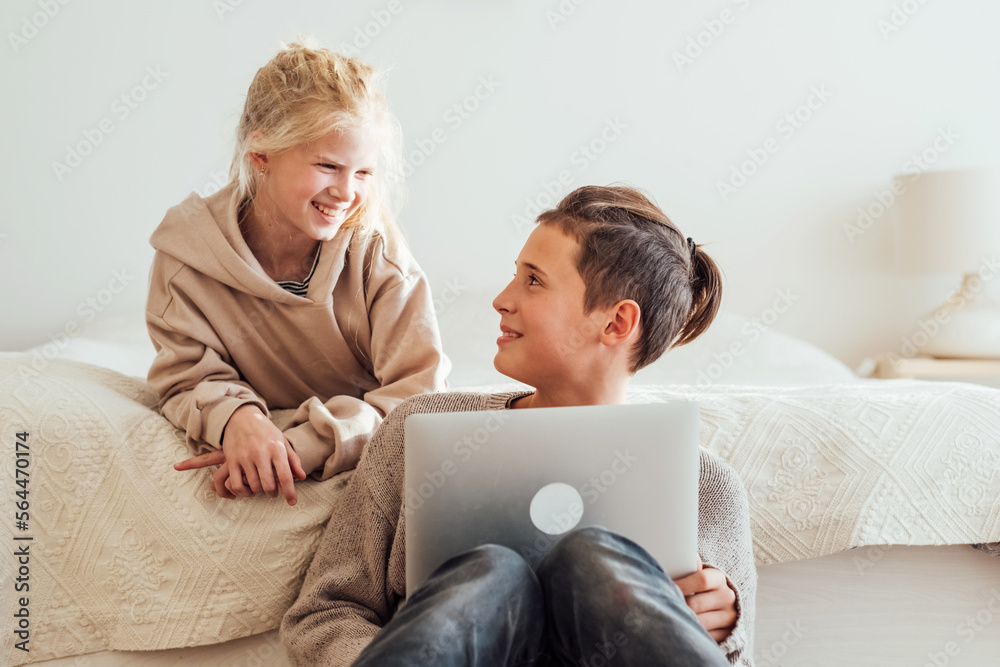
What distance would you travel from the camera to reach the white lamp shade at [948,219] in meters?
2.08

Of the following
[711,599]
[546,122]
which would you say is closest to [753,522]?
[711,599]

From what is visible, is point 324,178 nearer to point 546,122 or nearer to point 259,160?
point 259,160

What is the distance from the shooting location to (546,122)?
2275 millimetres

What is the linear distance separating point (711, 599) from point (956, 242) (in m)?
1.73

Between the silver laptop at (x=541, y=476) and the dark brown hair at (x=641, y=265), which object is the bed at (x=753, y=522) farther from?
the silver laptop at (x=541, y=476)

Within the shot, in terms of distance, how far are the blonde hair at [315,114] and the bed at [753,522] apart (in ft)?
1.08

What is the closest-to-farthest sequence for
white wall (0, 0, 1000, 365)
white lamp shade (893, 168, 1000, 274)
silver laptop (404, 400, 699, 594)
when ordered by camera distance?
silver laptop (404, 400, 699, 594), white wall (0, 0, 1000, 365), white lamp shade (893, 168, 1000, 274)

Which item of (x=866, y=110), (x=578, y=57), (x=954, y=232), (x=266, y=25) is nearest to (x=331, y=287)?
(x=266, y=25)

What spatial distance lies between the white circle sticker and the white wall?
153 centimetres

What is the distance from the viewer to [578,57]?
2283 mm

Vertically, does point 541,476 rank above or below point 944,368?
above

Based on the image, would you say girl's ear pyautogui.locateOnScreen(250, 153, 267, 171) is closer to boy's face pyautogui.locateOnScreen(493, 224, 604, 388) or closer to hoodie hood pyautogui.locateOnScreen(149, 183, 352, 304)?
hoodie hood pyautogui.locateOnScreen(149, 183, 352, 304)

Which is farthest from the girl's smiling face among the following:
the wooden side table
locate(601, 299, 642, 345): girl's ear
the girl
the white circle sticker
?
the wooden side table

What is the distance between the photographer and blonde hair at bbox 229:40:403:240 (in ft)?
3.60
